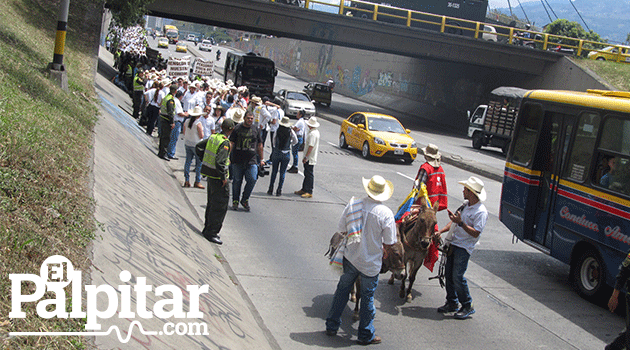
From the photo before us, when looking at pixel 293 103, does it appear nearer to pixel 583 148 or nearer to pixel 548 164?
pixel 548 164

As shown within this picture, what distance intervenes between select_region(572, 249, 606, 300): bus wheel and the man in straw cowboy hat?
4.09 meters

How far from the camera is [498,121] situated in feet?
104

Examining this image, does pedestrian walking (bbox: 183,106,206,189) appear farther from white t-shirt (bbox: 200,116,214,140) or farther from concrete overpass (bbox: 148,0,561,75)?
concrete overpass (bbox: 148,0,561,75)

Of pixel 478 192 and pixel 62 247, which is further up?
pixel 478 192

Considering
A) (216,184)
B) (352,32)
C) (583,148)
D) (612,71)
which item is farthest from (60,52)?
(612,71)

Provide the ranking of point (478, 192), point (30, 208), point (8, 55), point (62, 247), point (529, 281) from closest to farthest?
1. point (62, 247)
2. point (30, 208)
3. point (478, 192)
4. point (529, 281)
5. point (8, 55)

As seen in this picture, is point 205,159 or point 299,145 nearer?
point 205,159

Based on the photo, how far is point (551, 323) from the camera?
7.89 meters

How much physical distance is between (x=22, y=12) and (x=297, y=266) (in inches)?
779

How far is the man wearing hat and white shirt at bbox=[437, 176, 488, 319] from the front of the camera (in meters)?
7.60

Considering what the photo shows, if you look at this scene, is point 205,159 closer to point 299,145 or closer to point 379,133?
point 299,145

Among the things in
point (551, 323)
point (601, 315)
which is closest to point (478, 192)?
point (551, 323)

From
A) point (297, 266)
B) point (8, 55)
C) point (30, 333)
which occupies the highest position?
point (8, 55)

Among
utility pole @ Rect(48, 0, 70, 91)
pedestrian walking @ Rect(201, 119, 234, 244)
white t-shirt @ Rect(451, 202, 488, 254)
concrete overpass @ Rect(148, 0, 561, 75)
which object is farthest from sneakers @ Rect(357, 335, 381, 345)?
concrete overpass @ Rect(148, 0, 561, 75)
